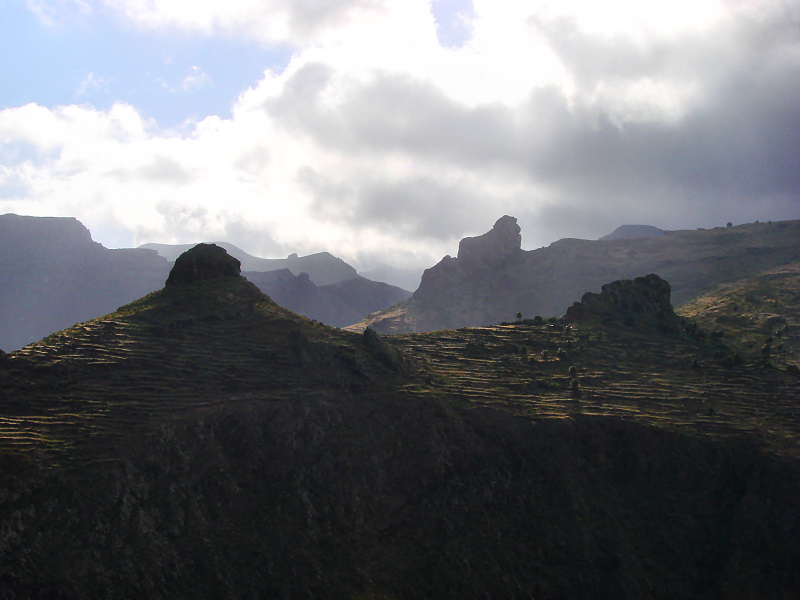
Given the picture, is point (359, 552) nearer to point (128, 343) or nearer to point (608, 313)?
point (128, 343)

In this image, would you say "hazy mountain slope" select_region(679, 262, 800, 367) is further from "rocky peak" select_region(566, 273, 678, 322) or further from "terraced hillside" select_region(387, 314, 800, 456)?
"terraced hillside" select_region(387, 314, 800, 456)

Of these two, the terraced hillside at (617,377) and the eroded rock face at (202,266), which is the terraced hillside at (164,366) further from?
the terraced hillside at (617,377)

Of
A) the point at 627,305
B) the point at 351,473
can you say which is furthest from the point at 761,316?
the point at 351,473

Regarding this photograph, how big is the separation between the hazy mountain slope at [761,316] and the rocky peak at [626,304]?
11.4 m

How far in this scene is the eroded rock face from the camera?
92.2 metres

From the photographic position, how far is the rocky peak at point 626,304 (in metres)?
121

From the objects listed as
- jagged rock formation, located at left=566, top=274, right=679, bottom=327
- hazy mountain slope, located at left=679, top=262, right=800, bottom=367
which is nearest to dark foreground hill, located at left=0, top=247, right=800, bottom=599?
jagged rock formation, located at left=566, top=274, right=679, bottom=327

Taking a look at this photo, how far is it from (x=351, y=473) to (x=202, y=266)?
42856 mm

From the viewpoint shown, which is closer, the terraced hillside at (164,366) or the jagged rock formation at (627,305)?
the terraced hillside at (164,366)

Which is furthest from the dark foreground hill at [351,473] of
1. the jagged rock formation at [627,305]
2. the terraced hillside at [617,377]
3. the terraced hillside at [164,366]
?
the jagged rock formation at [627,305]

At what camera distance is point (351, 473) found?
65250 mm

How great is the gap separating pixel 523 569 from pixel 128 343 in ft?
160

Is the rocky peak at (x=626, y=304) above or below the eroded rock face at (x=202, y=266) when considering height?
below

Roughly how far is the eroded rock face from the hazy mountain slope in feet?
285
